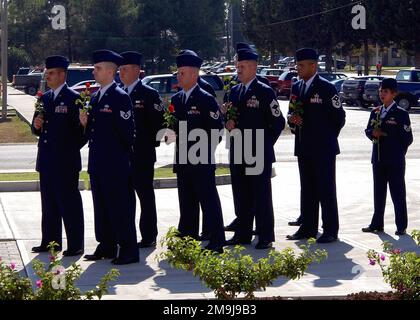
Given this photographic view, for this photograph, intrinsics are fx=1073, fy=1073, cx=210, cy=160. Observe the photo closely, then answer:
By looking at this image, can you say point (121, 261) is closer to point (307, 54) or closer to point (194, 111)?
point (194, 111)

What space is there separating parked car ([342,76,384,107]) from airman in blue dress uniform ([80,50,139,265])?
35694mm

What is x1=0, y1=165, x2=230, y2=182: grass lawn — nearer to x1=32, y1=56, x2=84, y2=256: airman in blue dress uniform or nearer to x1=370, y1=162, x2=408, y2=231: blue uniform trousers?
x1=370, y1=162, x2=408, y2=231: blue uniform trousers

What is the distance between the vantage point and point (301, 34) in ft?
244

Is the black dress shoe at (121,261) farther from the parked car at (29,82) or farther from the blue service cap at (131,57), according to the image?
the parked car at (29,82)

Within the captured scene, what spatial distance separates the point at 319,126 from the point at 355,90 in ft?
114

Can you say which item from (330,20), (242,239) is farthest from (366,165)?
(330,20)

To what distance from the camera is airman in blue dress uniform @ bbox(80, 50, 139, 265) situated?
34.8ft

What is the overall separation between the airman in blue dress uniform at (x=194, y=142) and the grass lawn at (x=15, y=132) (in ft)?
59.6

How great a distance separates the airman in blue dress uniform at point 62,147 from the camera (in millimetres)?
11094

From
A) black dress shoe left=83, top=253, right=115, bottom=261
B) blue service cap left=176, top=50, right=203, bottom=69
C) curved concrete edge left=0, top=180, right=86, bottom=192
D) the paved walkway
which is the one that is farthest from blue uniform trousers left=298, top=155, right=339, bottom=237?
curved concrete edge left=0, top=180, right=86, bottom=192

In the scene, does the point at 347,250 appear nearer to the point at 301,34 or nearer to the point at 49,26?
the point at 301,34

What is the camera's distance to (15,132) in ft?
106

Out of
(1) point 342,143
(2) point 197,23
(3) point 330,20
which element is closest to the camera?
(1) point 342,143

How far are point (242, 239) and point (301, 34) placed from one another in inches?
2501
